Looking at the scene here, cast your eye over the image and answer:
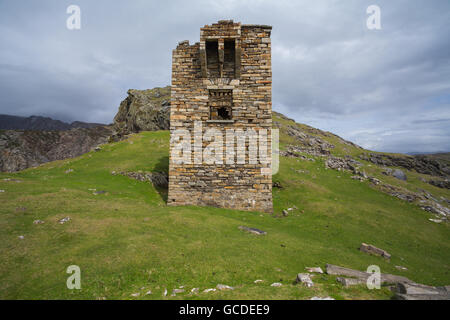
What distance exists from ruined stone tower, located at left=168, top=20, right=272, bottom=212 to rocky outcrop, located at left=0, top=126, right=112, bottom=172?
39929 millimetres

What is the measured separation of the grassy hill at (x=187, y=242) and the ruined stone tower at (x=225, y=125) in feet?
4.89

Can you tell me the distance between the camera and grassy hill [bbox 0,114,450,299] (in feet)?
17.0

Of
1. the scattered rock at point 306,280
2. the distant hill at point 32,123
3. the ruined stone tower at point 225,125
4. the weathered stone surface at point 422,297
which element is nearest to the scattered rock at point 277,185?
the ruined stone tower at point 225,125

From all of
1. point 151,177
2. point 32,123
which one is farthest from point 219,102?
point 32,123

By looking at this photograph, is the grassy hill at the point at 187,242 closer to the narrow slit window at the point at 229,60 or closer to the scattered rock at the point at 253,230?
the scattered rock at the point at 253,230

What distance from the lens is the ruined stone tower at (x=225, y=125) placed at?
13508 millimetres

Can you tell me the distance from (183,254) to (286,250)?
13.3 feet

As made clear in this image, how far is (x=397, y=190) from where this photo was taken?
17609 mm

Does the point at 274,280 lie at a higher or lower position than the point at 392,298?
lower

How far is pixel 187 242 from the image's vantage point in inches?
310

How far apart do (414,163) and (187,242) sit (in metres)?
63.5
